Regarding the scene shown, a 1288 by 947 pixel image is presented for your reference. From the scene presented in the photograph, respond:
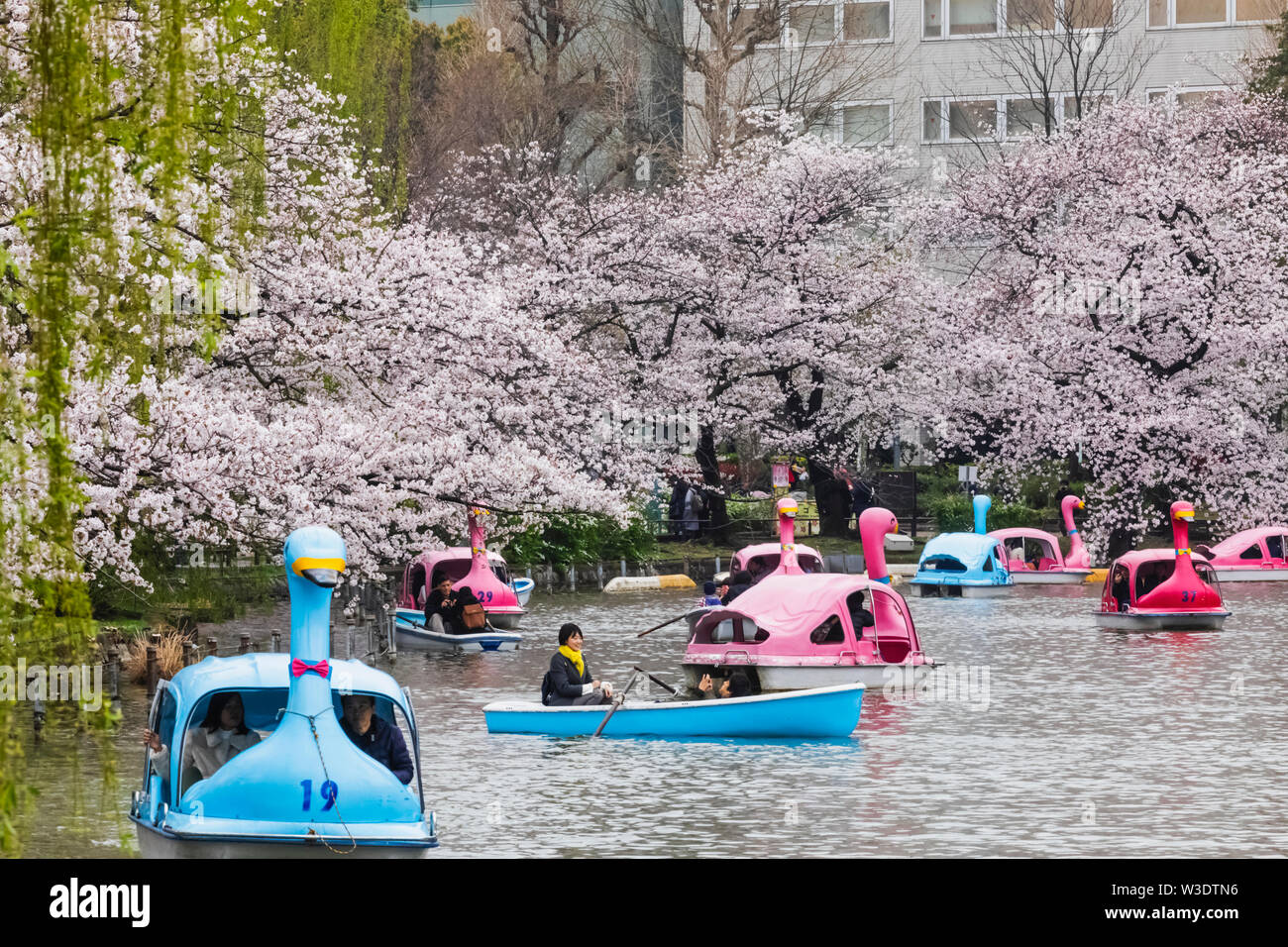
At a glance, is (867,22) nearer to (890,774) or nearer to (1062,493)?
(1062,493)

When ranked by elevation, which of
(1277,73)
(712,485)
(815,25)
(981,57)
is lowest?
(712,485)

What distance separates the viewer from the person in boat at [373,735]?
15.5 metres

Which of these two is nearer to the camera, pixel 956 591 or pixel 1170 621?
pixel 1170 621

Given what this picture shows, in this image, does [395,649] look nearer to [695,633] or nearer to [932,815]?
[695,633]

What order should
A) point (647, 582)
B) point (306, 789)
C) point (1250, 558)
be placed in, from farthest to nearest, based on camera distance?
point (1250, 558) → point (647, 582) → point (306, 789)

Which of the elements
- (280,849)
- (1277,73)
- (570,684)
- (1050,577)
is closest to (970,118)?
(1277,73)

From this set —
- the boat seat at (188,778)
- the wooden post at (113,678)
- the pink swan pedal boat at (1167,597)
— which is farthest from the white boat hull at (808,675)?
the boat seat at (188,778)

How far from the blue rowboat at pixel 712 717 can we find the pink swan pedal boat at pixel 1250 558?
28382 mm

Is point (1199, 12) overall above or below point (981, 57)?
above

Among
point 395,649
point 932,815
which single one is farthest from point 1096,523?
point 932,815

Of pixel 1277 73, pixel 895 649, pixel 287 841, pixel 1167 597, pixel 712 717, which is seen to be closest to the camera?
pixel 287 841

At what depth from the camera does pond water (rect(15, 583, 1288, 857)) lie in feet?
58.9

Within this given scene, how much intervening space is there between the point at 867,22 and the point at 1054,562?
105ft

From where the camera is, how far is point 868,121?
248ft
